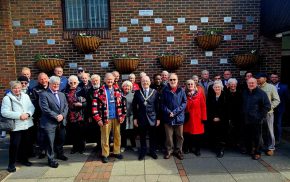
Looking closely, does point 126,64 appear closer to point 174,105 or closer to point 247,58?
point 174,105

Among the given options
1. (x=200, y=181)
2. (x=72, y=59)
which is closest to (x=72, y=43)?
(x=72, y=59)

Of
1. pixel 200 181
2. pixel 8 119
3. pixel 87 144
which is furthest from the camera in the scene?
pixel 87 144

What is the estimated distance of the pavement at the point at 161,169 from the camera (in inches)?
161

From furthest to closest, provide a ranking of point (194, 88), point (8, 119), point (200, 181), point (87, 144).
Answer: point (87, 144), point (194, 88), point (8, 119), point (200, 181)

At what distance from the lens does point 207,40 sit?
674cm

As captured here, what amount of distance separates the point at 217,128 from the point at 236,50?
291 cm

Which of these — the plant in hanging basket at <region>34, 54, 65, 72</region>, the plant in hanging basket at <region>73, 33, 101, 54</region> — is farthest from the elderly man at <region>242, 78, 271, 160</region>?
the plant in hanging basket at <region>34, 54, 65, 72</region>

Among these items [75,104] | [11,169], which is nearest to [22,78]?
[75,104]

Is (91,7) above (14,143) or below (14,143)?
above

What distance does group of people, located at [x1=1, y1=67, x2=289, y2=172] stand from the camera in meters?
4.61

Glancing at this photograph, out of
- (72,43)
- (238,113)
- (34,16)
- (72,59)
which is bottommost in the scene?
(238,113)

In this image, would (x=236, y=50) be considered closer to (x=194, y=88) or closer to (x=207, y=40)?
(x=207, y=40)

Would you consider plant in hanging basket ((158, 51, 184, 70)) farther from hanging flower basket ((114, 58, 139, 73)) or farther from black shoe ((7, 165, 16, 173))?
black shoe ((7, 165, 16, 173))

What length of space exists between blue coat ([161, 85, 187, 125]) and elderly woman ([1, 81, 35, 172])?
Result: 244 cm
